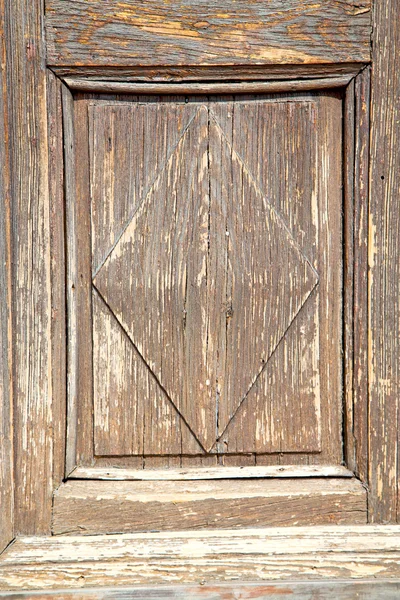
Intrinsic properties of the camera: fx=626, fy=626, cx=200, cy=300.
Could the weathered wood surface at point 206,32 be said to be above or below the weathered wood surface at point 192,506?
above

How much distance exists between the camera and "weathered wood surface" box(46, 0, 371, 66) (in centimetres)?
211

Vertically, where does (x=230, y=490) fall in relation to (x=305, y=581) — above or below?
above

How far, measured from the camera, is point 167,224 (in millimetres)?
2199

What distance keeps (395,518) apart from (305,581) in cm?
42

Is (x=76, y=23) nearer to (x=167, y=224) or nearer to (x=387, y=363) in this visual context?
(x=167, y=224)

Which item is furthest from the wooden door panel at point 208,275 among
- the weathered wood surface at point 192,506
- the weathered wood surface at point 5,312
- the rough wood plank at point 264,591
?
the rough wood plank at point 264,591

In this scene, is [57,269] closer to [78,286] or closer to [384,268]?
[78,286]

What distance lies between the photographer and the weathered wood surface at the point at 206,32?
6.92ft

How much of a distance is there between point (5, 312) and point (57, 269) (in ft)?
0.75

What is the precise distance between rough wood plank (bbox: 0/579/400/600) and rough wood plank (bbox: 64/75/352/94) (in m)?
1.65

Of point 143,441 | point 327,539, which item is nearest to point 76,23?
point 143,441

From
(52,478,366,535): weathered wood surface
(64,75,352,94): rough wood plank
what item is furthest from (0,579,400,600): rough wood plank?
(64,75,352,94): rough wood plank

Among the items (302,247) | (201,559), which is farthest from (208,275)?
(201,559)

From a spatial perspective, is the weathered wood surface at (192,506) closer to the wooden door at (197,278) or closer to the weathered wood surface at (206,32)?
the wooden door at (197,278)
